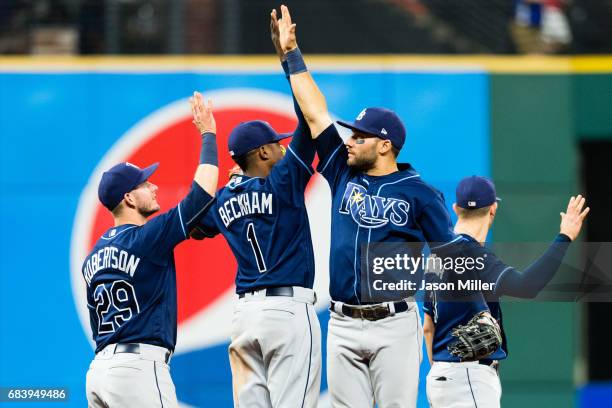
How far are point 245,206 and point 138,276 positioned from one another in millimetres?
665

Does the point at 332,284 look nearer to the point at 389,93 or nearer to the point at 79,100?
the point at 389,93

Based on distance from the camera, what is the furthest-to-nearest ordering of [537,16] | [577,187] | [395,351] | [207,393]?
1. [537,16]
2. [577,187]
3. [207,393]
4. [395,351]

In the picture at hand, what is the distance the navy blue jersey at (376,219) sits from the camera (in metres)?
5.20

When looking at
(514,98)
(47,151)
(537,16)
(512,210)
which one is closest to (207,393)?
(47,151)

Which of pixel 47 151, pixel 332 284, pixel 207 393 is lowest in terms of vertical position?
pixel 207 393

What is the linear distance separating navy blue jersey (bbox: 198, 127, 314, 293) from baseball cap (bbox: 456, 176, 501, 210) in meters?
0.86

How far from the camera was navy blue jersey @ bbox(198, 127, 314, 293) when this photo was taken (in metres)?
5.40

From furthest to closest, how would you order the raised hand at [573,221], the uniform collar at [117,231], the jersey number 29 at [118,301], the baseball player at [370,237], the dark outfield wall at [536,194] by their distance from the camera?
the dark outfield wall at [536,194]
the uniform collar at [117,231]
the jersey number 29 at [118,301]
the baseball player at [370,237]
the raised hand at [573,221]

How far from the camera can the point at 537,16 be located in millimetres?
10031

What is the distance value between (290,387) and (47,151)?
3.26m

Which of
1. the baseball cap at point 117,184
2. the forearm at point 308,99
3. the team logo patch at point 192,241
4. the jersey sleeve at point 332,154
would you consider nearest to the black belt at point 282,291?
the jersey sleeve at point 332,154

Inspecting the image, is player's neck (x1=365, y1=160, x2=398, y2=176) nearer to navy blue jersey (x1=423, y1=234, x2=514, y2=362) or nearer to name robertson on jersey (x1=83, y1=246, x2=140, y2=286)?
navy blue jersey (x1=423, y1=234, x2=514, y2=362)

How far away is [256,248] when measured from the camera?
5.43 metres

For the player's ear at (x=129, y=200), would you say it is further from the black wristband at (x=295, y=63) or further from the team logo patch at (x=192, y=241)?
the team logo patch at (x=192, y=241)
